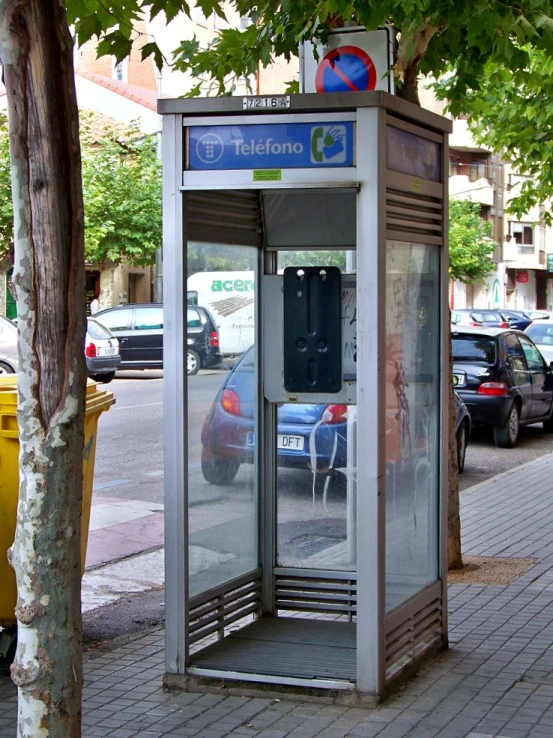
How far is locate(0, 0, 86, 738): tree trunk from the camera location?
344 cm

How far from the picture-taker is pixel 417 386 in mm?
5820

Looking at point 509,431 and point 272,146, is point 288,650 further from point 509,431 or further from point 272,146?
point 509,431

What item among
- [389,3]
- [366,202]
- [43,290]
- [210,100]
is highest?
[389,3]

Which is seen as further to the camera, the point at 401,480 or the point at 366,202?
the point at 401,480

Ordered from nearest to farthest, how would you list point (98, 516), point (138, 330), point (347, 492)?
point (347, 492) < point (98, 516) < point (138, 330)

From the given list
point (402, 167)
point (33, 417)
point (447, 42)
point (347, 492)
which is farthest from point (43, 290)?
point (447, 42)

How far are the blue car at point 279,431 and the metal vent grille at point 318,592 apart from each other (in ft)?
1.89

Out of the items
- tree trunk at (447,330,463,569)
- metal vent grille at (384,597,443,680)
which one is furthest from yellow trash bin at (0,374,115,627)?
tree trunk at (447,330,463,569)

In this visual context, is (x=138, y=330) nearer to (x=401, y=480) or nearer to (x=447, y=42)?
(x=447, y=42)

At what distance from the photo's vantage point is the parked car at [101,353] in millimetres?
24578

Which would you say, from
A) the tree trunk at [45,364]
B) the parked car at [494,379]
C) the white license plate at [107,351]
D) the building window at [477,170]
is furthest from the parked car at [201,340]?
the building window at [477,170]

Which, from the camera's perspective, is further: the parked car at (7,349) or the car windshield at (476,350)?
the parked car at (7,349)

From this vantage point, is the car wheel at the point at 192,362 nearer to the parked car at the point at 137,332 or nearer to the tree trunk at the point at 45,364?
the tree trunk at the point at 45,364

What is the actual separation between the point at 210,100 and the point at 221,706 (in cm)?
266
